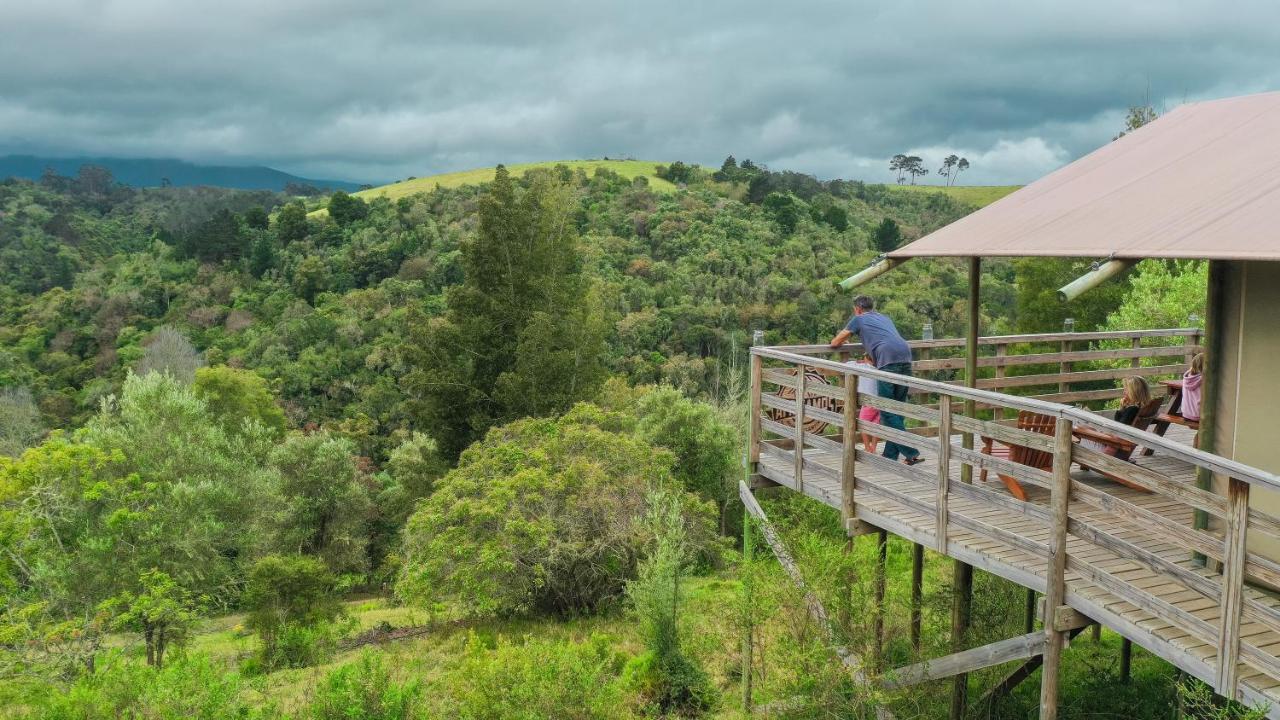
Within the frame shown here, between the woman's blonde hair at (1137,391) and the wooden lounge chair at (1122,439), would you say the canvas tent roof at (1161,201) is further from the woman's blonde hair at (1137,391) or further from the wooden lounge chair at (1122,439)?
the wooden lounge chair at (1122,439)

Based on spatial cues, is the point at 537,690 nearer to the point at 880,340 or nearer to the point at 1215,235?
the point at 880,340

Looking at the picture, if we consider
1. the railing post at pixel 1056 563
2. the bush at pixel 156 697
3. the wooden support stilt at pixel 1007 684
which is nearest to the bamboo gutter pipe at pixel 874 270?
the railing post at pixel 1056 563

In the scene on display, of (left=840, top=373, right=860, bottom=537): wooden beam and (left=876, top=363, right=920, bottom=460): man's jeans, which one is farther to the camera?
(left=876, top=363, right=920, bottom=460): man's jeans

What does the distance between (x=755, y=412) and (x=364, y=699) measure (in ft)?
16.2

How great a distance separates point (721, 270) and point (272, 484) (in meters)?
39.1

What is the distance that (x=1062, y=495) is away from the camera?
5.32 metres

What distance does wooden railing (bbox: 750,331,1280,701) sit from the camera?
14.4 ft

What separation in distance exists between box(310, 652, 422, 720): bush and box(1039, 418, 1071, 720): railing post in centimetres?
600

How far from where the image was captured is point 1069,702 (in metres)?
8.47

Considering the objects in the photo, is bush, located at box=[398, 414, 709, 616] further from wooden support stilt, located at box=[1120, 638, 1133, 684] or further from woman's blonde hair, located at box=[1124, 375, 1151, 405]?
woman's blonde hair, located at box=[1124, 375, 1151, 405]

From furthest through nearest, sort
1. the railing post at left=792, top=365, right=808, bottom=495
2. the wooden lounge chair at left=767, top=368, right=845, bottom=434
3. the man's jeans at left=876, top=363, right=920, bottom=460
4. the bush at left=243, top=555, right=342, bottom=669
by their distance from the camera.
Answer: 1. the bush at left=243, top=555, right=342, bottom=669
2. the man's jeans at left=876, top=363, right=920, bottom=460
3. the wooden lounge chair at left=767, top=368, right=845, bottom=434
4. the railing post at left=792, top=365, right=808, bottom=495

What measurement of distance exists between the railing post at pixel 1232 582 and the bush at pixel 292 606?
16090 millimetres

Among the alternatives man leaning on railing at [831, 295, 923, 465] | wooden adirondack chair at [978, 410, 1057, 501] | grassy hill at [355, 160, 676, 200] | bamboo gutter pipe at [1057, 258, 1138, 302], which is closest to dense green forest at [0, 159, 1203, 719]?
man leaning on railing at [831, 295, 923, 465]

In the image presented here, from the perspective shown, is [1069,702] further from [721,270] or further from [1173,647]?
[721,270]
